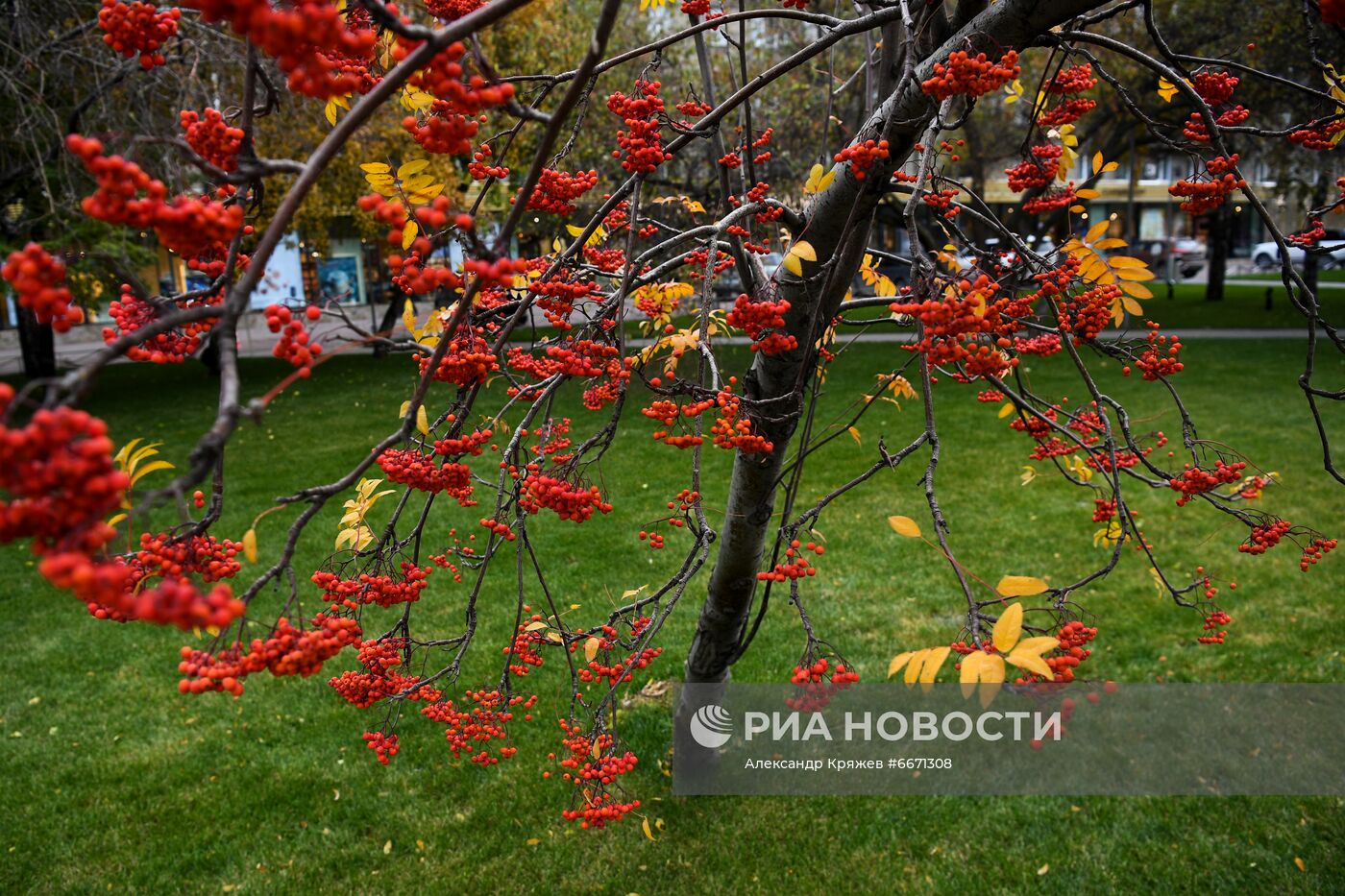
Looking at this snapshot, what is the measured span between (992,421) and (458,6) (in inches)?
372

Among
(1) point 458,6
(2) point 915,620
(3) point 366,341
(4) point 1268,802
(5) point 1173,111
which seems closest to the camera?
(3) point 366,341

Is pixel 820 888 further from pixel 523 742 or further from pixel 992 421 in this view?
pixel 992 421

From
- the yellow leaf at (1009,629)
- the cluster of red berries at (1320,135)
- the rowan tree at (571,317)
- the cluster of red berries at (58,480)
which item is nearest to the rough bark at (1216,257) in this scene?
the rowan tree at (571,317)

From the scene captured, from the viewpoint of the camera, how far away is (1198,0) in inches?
498

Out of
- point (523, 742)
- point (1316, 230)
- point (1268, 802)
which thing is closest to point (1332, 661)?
point (1268, 802)

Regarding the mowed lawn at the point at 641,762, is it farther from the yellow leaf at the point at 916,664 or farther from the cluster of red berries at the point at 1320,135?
the yellow leaf at the point at 916,664

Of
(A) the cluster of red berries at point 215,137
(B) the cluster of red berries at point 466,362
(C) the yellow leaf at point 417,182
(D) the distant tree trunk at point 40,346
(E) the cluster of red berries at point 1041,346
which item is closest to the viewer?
(A) the cluster of red berries at point 215,137

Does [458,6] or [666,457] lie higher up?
[458,6]

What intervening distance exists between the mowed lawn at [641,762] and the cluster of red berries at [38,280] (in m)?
1.92

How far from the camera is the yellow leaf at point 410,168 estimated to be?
6.73 feet

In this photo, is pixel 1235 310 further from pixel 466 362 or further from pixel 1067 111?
pixel 466 362

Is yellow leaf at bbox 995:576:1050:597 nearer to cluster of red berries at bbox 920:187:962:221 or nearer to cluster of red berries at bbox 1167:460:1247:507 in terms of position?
cluster of red berries at bbox 1167:460:1247:507

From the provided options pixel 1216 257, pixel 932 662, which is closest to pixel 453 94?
pixel 932 662

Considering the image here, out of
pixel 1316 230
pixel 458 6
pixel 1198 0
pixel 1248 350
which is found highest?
pixel 1198 0
